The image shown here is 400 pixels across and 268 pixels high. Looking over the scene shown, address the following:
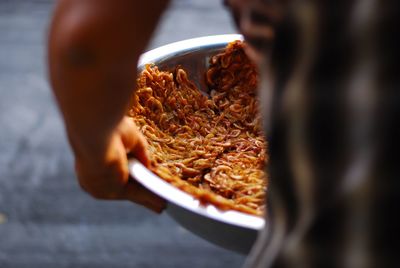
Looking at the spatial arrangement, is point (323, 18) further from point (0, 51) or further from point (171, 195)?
point (0, 51)

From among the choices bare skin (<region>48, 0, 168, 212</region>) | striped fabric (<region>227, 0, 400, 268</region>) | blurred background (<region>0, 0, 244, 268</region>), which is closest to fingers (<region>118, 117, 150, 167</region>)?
bare skin (<region>48, 0, 168, 212</region>)

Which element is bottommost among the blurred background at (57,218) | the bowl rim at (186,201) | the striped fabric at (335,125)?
the blurred background at (57,218)

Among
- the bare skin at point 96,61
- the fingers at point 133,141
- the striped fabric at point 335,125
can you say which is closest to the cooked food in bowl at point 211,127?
the fingers at point 133,141

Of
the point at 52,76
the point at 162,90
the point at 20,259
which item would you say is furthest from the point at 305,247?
the point at 20,259

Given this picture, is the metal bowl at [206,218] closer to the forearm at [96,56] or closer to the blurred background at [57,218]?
Result: the forearm at [96,56]

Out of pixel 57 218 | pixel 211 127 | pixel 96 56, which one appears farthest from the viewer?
pixel 57 218

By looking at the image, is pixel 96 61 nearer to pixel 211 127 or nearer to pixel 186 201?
pixel 186 201

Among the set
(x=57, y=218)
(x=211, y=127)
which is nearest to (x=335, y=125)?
(x=211, y=127)
